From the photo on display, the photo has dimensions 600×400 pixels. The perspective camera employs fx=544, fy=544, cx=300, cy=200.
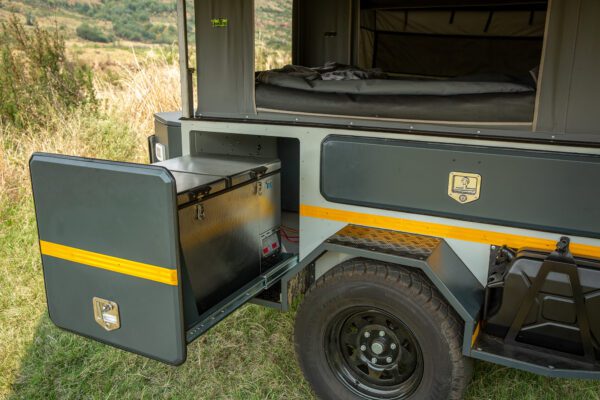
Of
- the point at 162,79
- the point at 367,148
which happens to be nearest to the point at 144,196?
the point at 367,148

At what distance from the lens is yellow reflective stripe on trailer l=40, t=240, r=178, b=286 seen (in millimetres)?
2176

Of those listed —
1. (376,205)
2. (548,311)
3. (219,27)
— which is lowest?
(548,311)

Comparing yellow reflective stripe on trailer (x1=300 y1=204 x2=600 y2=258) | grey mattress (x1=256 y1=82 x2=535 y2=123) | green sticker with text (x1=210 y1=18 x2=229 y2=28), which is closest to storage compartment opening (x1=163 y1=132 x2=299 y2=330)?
yellow reflective stripe on trailer (x1=300 y1=204 x2=600 y2=258)

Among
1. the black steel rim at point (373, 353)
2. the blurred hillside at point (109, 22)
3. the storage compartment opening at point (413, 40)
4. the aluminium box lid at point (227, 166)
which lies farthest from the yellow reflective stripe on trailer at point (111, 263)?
the blurred hillside at point (109, 22)

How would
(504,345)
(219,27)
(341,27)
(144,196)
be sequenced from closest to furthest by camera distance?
1. (144,196)
2. (504,345)
3. (219,27)
4. (341,27)

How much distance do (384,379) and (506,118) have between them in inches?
54.5

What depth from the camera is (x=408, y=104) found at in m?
2.66

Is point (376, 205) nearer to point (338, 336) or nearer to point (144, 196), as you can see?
point (338, 336)

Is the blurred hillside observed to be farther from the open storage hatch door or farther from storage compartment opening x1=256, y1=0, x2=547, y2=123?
the open storage hatch door

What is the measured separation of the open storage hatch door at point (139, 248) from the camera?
2.16m

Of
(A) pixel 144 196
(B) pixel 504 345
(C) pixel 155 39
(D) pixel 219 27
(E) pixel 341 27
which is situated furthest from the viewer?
(C) pixel 155 39

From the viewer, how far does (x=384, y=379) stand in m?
2.71

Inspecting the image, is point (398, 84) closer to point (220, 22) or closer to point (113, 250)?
point (220, 22)

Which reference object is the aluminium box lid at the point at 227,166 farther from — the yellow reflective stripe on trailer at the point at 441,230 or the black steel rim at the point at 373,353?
the black steel rim at the point at 373,353
